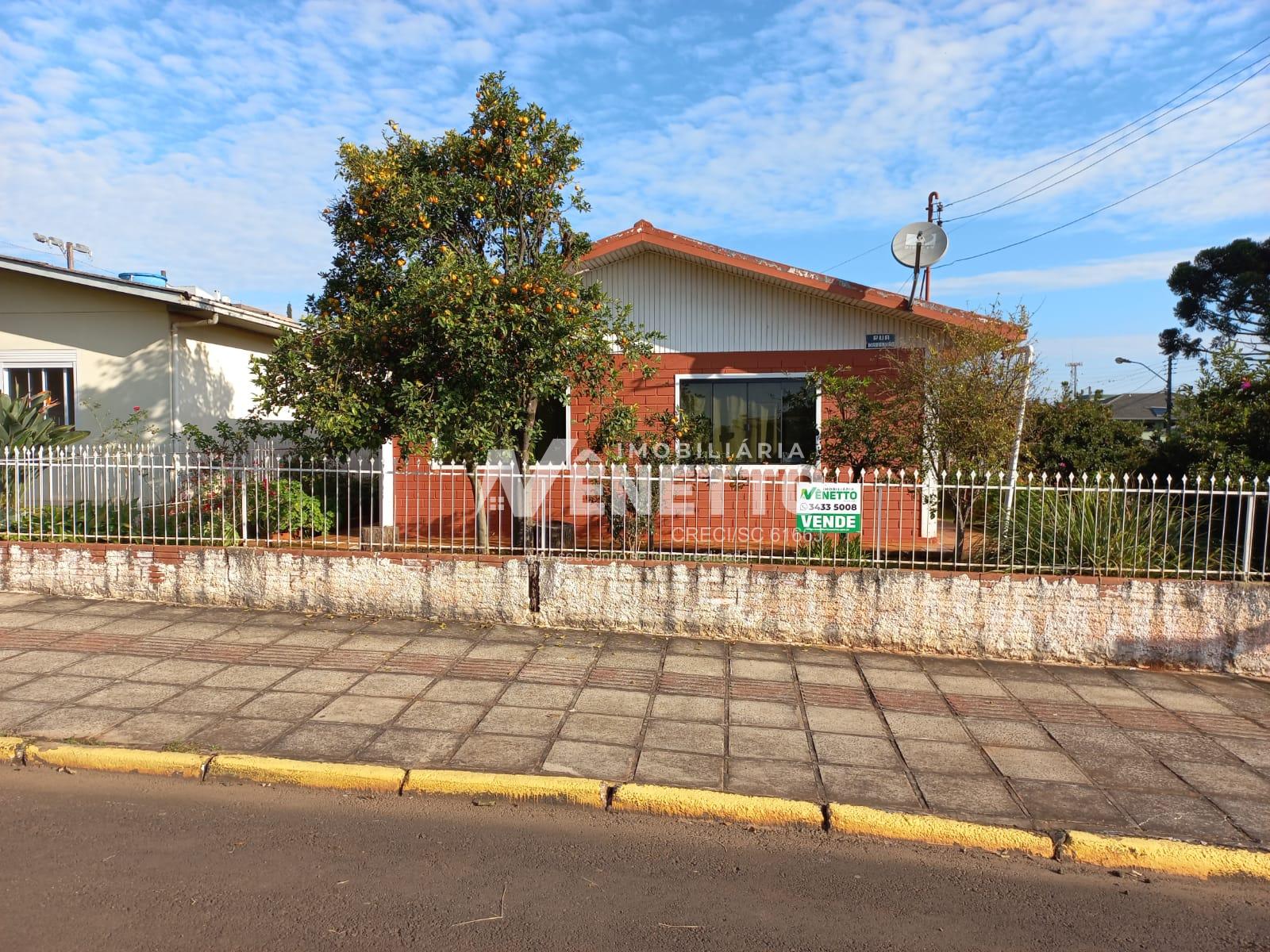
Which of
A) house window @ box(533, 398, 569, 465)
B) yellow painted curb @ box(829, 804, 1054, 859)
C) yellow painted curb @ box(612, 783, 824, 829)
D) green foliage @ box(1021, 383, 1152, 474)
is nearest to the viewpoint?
yellow painted curb @ box(829, 804, 1054, 859)

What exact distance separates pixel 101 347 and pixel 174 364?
1041mm

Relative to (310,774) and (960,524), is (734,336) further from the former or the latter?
(310,774)

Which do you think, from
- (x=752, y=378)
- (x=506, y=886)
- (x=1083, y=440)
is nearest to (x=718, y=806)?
(x=506, y=886)

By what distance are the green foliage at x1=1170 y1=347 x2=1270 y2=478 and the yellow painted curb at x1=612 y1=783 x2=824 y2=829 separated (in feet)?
23.1

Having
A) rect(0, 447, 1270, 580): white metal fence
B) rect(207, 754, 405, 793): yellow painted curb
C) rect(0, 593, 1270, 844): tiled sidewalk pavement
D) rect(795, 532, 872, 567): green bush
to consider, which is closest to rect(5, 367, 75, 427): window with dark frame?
rect(0, 447, 1270, 580): white metal fence

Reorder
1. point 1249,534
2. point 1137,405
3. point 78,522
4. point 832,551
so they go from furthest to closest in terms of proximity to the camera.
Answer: point 1137,405, point 78,522, point 832,551, point 1249,534

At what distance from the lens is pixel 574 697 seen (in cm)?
558

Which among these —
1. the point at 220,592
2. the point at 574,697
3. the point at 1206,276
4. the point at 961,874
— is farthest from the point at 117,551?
the point at 1206,276

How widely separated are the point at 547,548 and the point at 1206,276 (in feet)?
81.8

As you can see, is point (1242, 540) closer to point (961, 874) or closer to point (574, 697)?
point (961, 874)

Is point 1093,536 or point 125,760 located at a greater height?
point 1093,536

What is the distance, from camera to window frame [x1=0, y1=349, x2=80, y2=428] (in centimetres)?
1103

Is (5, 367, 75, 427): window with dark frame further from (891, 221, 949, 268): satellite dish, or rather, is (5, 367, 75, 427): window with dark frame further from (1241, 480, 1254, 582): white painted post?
(1241, 480, 1254, 582): white painted post

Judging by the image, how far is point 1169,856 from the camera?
12.6 feet
